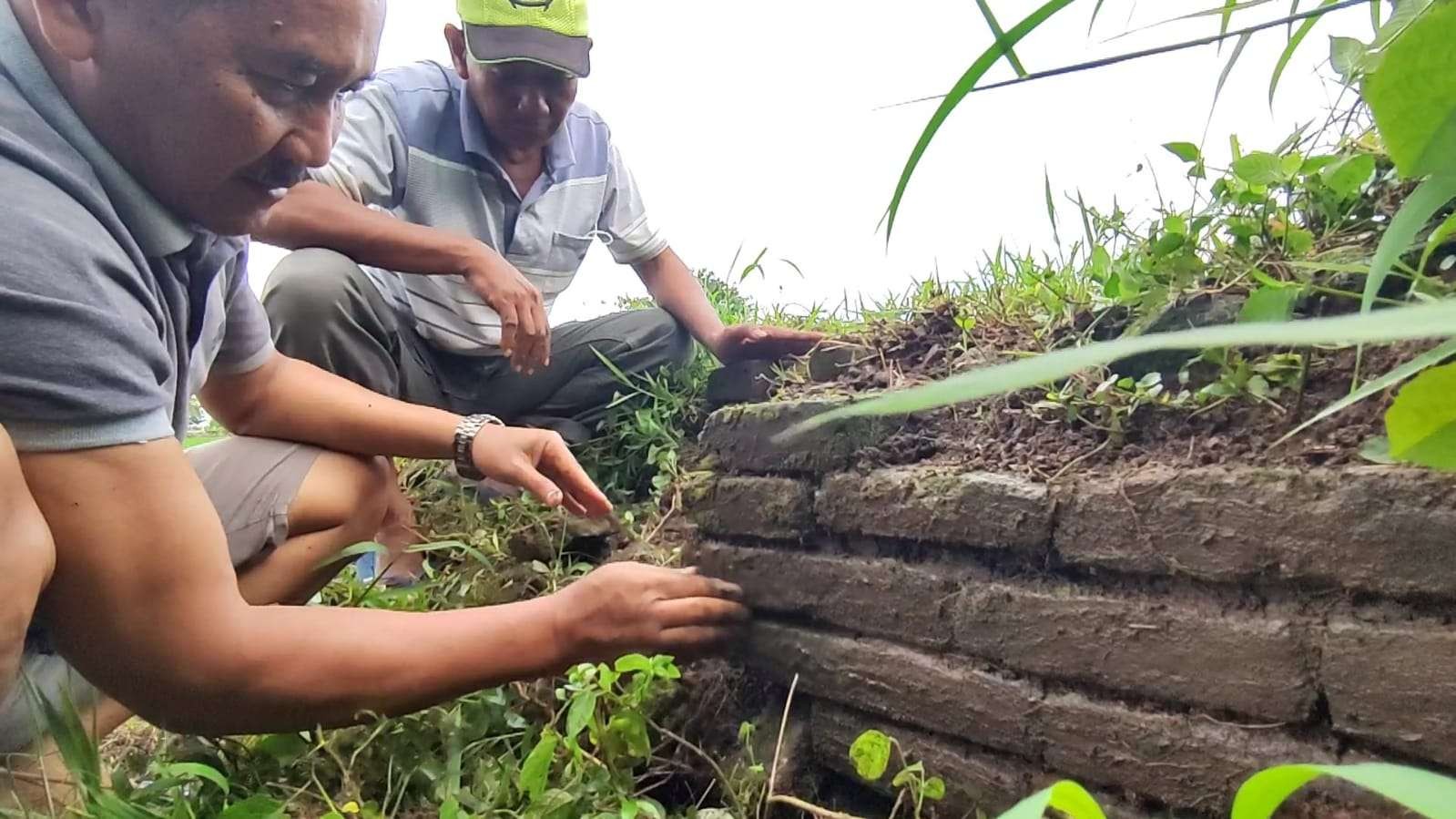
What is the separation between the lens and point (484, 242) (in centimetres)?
264

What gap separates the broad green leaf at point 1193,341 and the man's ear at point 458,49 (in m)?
2.72

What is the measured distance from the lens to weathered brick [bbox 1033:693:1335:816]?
2.80 ft

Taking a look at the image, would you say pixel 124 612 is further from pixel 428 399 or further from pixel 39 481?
pixel 428 399

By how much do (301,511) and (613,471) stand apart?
102 centimetres

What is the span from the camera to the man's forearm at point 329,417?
5.87 ft

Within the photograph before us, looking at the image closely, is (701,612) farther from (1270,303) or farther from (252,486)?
(252,486)

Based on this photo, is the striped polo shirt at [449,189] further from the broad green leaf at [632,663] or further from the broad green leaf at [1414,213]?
the broad green leaf at [1414,213]

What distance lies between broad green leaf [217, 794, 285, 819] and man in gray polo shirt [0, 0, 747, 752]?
3.6 inches

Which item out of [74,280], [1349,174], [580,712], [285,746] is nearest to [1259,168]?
[1349,174]

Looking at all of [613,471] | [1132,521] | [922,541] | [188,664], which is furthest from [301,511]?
[1132,521]

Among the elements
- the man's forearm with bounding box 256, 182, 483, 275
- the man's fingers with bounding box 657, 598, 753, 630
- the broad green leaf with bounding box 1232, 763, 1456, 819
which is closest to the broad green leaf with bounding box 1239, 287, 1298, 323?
the broad green leaf with bounding box 1232, 763, 1456, 819

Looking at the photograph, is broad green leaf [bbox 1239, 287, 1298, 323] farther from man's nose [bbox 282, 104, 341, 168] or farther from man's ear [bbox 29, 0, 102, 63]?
man's ear [bbox 29, 0, 102, 63]

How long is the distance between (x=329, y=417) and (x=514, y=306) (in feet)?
1.52

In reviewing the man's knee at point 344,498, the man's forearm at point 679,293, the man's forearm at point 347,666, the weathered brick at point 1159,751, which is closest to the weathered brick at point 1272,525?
the weathered brick at point 1159,751
